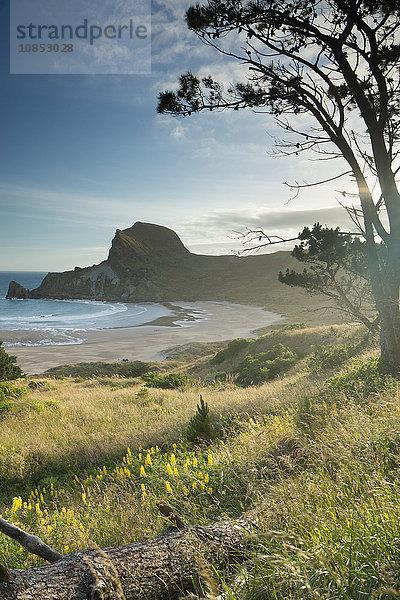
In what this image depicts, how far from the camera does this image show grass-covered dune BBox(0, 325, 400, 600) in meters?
1.59

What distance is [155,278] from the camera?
136 metres

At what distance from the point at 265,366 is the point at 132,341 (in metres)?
26.9

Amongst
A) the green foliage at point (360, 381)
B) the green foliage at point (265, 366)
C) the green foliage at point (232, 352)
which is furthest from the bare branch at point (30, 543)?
the green foliage at point (232, 352)

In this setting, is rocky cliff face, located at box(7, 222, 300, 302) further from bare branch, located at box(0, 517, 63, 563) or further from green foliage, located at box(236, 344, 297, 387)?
bare branch, located at box(0, 517, 63, 563)

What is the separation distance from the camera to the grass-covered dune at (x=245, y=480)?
159 centimetres

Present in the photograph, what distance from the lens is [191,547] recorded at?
1981mm

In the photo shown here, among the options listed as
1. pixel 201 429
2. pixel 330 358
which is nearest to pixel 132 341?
pixel 330 358

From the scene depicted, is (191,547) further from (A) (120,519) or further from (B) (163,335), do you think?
(B) (163,335)

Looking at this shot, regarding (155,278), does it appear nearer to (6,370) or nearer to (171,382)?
(6,370)

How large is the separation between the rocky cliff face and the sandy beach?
5525 cm

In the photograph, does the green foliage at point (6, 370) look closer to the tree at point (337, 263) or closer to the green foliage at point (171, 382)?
the green foliage at point (171, 382)

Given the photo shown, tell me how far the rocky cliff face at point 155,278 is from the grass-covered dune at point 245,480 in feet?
325

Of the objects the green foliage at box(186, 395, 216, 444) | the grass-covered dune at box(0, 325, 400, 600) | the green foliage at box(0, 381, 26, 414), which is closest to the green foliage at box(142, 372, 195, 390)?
the grass-covered dune at box(0, 325, 400, 600)

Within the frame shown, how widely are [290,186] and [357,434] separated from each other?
6311 millimetres
